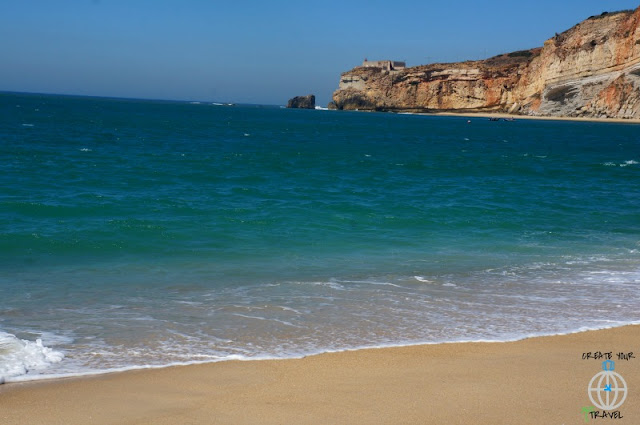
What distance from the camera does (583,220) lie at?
17.8 m

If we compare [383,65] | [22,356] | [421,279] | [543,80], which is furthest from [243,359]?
[383,65]

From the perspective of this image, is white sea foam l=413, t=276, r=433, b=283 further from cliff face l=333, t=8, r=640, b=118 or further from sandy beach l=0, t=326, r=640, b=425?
cliff face l=333, t=8, r=640, b=118

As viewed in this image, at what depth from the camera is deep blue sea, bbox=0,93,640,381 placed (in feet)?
24.5

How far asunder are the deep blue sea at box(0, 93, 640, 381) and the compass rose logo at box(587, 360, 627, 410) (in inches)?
54.6

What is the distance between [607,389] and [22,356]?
565 cm

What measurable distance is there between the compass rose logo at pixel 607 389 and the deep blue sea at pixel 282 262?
4.55ft

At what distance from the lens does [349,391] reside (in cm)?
580

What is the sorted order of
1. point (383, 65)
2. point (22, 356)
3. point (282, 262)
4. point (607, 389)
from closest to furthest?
1. point (607, 389)
2. point (22, 356)
3. point (282, 262)
4. point (383, 65)

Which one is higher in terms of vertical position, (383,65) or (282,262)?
(383,65)

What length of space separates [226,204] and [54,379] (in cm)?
1235

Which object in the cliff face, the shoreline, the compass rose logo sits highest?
the cliff face

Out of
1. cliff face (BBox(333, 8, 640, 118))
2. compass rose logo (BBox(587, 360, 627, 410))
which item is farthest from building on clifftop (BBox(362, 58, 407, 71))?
compass rose logo (BBox(587, 360, 627, 410))

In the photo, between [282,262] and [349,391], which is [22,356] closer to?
[349,391]

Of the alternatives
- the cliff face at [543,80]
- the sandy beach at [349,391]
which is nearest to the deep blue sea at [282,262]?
the sandy beach at [349,391]
